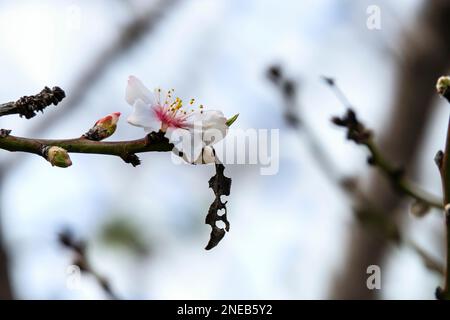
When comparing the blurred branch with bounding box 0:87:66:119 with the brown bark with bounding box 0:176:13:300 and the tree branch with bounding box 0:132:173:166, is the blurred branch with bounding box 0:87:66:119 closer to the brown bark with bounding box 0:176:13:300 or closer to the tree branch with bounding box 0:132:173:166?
the tree branch with bounding box 0:132:173:166

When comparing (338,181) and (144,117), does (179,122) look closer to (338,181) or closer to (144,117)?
(144,117)

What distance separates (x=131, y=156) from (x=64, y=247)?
1.06m

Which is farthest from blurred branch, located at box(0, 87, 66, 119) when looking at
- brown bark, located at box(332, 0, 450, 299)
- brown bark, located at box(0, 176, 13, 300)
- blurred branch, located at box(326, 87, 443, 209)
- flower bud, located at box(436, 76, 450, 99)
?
brown bark, located at box(332, 0, 450, 299)

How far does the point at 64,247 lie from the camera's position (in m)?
2.33

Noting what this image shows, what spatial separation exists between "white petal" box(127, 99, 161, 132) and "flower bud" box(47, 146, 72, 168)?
6.4 inches

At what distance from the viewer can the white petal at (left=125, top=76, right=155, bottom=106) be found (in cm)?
149

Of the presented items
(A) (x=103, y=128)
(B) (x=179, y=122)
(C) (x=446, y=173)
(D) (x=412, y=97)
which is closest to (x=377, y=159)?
(C) (x=446, y=173)

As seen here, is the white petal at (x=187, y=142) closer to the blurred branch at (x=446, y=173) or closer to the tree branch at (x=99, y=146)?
the tree branch at (x=99, y=146)

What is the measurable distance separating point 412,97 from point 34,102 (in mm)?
4025

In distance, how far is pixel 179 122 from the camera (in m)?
1.53

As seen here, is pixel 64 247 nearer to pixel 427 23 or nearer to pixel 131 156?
pixel 131 156

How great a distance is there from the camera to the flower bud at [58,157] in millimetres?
1304

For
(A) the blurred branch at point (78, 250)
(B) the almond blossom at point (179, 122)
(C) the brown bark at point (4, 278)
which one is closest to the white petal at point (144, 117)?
(B) the almond blossom at point (179, 122)
